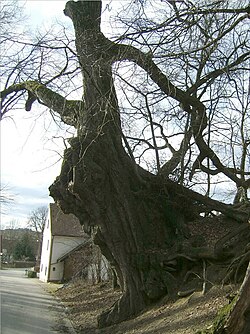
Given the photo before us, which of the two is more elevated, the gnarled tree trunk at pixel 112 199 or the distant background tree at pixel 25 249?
the distant background tree at pixel 25 249

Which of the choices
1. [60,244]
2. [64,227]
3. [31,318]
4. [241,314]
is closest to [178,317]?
[241,314]

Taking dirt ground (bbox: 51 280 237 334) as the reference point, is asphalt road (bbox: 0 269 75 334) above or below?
below

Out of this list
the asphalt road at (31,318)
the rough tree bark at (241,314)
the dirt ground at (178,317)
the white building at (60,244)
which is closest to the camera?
the rough tree bark at (241,314)

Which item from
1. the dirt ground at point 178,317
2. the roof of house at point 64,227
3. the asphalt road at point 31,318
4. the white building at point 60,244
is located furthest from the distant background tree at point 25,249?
the dirt ground at point 178,317

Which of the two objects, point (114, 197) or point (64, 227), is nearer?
point (114, 197)

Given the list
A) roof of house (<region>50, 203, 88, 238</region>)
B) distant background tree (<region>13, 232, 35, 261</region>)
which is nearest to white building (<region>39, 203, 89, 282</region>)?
roof of house (<region>50, 203, 88, 238</region>)

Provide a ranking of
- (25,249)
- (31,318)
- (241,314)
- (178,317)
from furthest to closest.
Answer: (25,249)
(31,318)
(178,317)
(241,314)

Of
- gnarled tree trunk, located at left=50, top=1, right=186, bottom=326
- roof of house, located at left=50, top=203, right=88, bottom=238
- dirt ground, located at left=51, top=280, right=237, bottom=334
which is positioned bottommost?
dirt ground, located at left=51, top=280, right=237, bottom=334

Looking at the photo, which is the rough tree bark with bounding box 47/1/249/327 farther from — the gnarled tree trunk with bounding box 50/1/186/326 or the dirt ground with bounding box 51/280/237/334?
the dirt ground with bounding box 51/280/237/334

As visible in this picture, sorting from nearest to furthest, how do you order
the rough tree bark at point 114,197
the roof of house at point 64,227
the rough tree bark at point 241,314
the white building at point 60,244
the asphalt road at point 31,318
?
the rough tree bark at point 241,314
the rough tree bark at point 114,197
the asphalt road at point 31,318
the white building at point 60,244
the roof of house at point 64,227

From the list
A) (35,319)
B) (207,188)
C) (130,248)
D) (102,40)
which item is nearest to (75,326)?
(35,319)

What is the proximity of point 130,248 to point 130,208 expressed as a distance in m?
1.09

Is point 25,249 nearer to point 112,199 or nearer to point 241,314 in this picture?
point 112,199

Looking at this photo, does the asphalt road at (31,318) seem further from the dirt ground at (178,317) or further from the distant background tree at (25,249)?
the distant background tree at (25,249)
